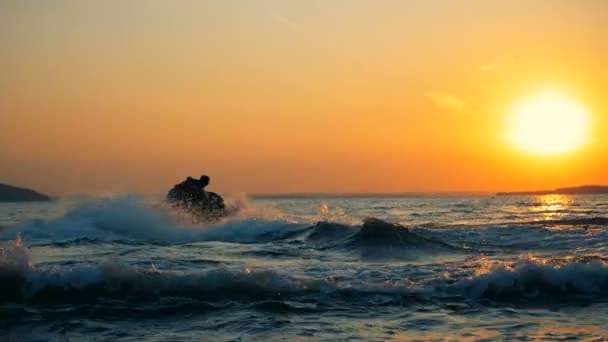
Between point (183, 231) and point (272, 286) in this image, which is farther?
point (183, 231)

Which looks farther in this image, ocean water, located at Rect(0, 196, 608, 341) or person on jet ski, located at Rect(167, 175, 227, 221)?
person on jet ski, located at Rect(167, 175, 227, 221)

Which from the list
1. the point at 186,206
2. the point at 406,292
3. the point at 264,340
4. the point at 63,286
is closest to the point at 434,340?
the point at 264,340

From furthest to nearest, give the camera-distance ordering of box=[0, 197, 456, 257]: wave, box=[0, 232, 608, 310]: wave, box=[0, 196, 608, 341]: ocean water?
1. box=[0, 197, 456, 257]: wave
2. box=[0, 232, 608, 310]: wave
3. box=[0, 196, 608, 341]: ocean water

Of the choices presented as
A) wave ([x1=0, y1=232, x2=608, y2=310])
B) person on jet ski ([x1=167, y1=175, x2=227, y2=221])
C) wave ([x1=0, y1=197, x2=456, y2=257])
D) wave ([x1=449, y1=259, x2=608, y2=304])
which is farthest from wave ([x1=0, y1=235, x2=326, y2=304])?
person on jet ski ([x1=167, y1=175, x2=227, y2=221])

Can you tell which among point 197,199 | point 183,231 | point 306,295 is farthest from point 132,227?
point 306,295

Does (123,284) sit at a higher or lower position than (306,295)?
higher

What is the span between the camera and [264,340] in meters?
7.56

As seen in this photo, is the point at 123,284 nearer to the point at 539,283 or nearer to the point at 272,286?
the point at 272,286

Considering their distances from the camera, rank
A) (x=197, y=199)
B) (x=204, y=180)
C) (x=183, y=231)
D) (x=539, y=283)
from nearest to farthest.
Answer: (x=539, y=283), (x=183, y=231), (x=197, y=199), (x=204, y=180)

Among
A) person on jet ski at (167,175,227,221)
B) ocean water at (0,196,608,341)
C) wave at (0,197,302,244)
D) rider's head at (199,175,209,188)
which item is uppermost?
rider's head at (199,175,209,188)

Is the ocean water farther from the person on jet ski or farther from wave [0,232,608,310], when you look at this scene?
the person on jet ski

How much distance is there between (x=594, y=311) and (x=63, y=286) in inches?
345

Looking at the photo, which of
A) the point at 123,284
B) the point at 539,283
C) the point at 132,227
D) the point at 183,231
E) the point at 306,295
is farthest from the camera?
the point at 132,227

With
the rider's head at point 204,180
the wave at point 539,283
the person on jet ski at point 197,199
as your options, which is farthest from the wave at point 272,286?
the rider's head at point 204,180
